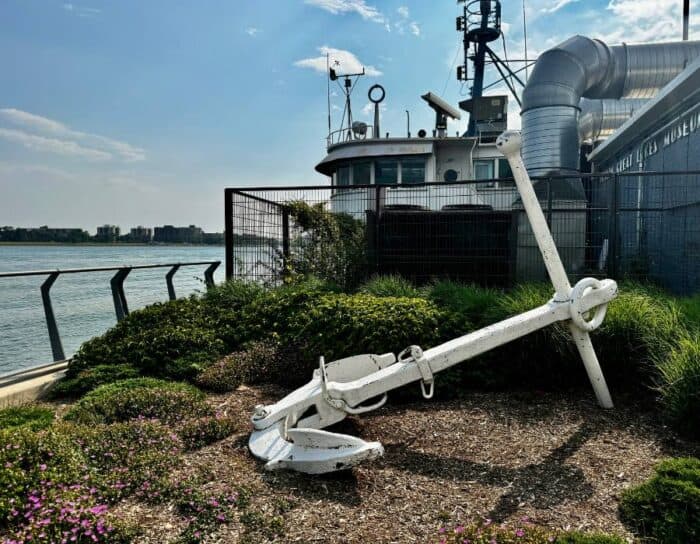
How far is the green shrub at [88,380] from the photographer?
509cm

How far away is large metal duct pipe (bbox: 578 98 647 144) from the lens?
16.2 meters

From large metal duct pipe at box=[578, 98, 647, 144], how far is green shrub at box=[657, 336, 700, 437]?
13696mm

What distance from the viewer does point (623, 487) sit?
119 inches

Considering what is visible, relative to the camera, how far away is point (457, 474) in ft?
10.7

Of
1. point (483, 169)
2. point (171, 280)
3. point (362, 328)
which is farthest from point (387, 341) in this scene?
point (483, 169)

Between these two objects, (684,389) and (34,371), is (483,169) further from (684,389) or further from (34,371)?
(34,371)

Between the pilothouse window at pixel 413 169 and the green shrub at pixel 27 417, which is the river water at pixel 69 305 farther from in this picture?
→ the pilothouse window at pixel 413 169

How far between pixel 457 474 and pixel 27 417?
315cm

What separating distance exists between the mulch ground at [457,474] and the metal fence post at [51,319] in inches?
111

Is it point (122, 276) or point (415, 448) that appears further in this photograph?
point (122, 276)

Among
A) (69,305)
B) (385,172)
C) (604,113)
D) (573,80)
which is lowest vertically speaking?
(69,305)

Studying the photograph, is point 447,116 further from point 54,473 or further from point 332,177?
point 54,473

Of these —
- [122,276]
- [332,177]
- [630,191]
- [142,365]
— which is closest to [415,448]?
[142,365]

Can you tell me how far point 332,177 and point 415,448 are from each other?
16227 millimetres
